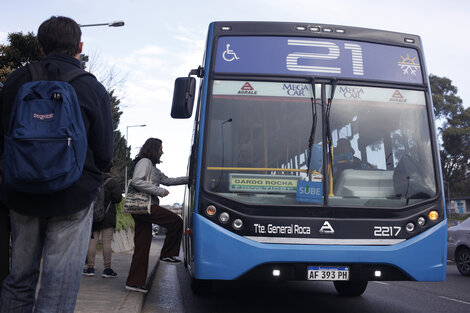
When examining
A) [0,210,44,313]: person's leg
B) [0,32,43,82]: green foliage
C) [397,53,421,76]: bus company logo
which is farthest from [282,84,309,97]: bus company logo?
[0,32,43,82]: green foliage

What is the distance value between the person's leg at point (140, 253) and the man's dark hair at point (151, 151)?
0.76 metres

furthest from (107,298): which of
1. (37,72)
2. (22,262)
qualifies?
(37,72)

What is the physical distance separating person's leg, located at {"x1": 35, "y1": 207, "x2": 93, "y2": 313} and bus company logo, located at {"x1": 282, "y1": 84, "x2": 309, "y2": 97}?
3.68m

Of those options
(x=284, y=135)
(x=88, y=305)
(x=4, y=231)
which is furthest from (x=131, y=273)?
(x=4, y=231)

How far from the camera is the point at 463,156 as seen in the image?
5559 centimetres

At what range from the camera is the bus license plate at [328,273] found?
539 centimetres

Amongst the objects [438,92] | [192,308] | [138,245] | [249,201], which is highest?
[438,92]

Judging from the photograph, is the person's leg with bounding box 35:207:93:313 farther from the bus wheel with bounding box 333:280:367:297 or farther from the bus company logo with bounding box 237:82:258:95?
the bus wheel with bounding box 333:280:367:297

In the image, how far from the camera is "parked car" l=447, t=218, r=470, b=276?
40.1 ft

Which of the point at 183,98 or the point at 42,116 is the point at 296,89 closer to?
the point at 183,98

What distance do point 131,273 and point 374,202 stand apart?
3.27 meters

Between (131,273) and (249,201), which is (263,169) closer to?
(249,201)

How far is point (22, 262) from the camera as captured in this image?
106 inches

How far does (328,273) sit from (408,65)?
2.66m
